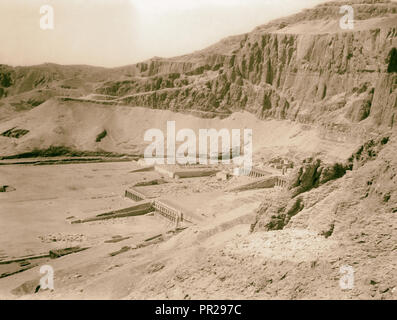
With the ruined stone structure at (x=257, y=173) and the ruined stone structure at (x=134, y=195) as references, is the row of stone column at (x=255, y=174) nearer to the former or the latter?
the ruined stone structure at (x=257, y=173)

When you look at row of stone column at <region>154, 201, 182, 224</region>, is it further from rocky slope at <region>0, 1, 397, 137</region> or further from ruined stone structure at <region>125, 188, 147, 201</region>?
rocky slope at <region>0, 1, 397, 137</region>

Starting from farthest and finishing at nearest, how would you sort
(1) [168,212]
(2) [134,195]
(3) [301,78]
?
(3) [301,78]
(2) [134,195]
(1) [168,212]

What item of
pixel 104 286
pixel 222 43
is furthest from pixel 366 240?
pixel 222 43

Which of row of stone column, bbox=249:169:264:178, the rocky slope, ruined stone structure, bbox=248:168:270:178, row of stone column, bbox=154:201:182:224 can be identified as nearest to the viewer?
row of stone column, bbox=154:201:182:224

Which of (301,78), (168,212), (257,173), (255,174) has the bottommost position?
(168,212)

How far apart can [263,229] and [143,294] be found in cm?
428

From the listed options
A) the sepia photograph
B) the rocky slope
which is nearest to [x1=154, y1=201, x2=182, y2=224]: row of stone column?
the sepia photograph

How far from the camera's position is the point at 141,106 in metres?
72.9

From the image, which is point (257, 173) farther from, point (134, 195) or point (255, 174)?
point (134, 195)

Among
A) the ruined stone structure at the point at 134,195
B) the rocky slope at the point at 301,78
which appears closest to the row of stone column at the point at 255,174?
the rocky slope at the point at 301,78

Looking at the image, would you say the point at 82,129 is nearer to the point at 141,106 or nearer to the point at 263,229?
the point at 141,106

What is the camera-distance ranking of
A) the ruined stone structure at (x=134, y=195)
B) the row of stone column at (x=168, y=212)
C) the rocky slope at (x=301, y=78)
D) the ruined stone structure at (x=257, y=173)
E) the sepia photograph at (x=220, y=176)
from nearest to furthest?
the sepia photograph at (x=220, y=176) < the row of stone column at (x=168, y=212) < the ruined stone structure at (x=134, y=195) < the ruined stone structure at (x=257, y=173) < the rocky slope at (x=301, y=78)

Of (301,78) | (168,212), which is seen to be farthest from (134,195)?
(301,78)

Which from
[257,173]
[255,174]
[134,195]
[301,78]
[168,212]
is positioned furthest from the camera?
[301,78]
